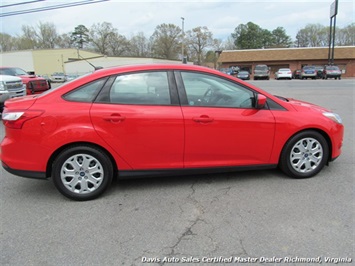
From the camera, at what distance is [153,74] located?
3.55 m

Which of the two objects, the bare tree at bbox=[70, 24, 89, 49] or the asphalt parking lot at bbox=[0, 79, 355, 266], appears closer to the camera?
the asphalt parking lot at bbox=[0, 79, 355, 266]

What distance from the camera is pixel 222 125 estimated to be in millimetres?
3543

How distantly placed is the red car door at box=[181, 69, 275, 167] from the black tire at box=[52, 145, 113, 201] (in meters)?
1.04

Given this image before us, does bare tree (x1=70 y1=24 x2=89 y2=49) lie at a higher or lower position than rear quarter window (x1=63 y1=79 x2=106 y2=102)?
higher

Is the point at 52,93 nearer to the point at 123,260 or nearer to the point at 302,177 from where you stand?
the point at 123,260

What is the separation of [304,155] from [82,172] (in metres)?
2.94

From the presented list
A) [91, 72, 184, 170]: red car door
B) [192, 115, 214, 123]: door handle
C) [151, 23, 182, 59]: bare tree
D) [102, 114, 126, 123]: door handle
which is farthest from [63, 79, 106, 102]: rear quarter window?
[151, 23, 182, 59]: bare tree

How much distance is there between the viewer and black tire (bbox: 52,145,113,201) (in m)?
3.32

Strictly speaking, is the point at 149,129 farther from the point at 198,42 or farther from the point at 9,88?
the point at 198,42

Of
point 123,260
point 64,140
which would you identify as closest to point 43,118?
point 64,140

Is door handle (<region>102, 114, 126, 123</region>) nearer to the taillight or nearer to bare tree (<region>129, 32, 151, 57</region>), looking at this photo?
the taillight

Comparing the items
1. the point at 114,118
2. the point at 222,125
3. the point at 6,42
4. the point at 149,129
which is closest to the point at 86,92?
the point at 114,118

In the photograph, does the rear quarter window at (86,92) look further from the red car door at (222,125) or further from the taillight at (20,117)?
the red car door at (222,125)

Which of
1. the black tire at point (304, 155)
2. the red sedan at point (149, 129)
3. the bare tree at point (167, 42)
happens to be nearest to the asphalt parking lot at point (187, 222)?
the black tire at point (304, 155)
